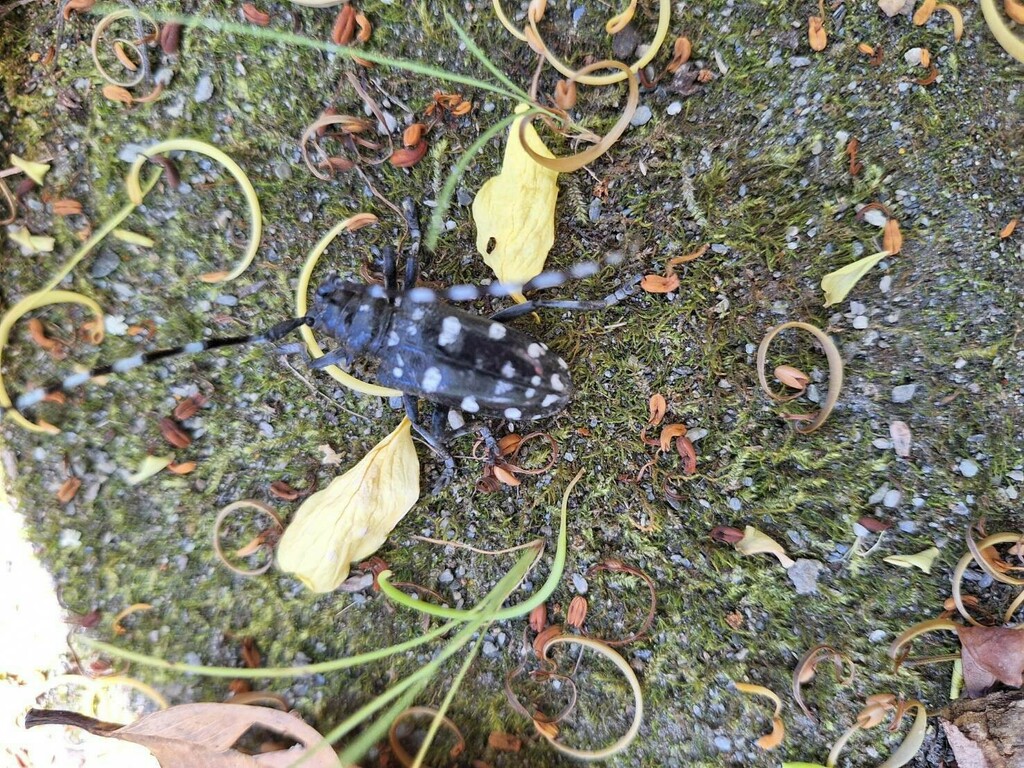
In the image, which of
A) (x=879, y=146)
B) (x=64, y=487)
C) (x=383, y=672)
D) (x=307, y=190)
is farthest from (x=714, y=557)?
(x=64, y=487)

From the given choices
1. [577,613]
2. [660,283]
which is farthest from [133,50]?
[577,613]

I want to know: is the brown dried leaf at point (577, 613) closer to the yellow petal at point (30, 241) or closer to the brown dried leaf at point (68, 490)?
the brown dried leaf at point (68, 490)

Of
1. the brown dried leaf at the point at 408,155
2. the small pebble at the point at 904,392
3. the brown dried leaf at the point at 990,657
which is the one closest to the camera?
the brown dried leaf at the point at 990,657

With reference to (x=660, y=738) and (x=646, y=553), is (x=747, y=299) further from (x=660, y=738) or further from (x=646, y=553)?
(x=660, y=738)

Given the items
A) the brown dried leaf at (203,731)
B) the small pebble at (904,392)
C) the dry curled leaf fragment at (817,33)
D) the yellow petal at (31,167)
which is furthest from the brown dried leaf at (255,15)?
the small pebble at (904,392)

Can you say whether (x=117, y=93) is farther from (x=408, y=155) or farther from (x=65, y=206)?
(x=408, y=155)

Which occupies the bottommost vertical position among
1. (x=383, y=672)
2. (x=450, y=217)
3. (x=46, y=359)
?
(x=383, y=672)
